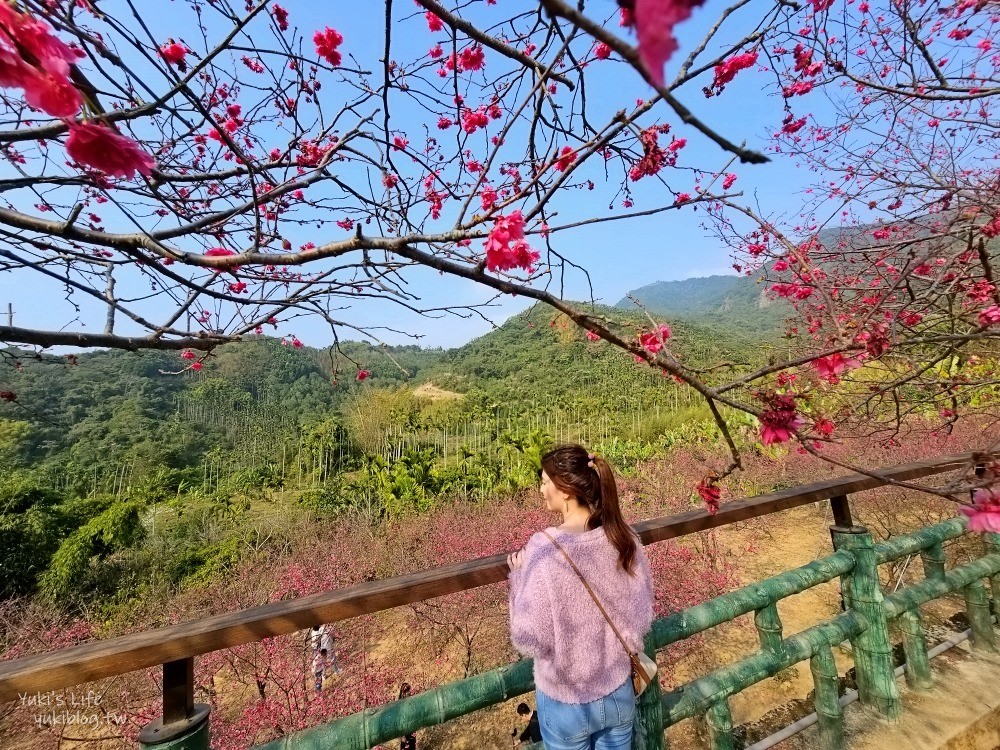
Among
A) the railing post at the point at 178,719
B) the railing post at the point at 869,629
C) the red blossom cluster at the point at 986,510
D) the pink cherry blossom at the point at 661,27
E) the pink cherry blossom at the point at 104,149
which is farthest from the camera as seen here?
the railing post at the point at 869,629

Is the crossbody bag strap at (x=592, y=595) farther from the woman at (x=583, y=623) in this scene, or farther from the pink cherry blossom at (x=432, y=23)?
the pink cherry blossom at (x=432, y=23)

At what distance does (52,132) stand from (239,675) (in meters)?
2.89

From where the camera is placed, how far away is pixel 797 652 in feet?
4.90

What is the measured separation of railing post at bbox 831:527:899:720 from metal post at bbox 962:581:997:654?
23.8 inches

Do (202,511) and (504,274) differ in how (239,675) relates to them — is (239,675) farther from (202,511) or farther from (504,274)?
(202,511)

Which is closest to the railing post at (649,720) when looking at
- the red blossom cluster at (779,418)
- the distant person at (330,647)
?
the red blossom cluster at (779,418)

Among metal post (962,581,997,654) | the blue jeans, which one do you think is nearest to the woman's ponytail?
the blue jeans

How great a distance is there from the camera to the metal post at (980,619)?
1.87 m

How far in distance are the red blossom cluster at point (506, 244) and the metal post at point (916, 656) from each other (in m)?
1.98

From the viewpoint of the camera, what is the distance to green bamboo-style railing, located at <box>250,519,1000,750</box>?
3.35 ft

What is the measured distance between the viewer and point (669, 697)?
1326mm

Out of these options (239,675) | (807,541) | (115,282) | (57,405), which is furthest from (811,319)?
(57,405)

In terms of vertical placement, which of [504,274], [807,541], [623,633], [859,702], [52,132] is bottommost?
[807,541]

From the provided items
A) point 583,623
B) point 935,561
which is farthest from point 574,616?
point 935,561
